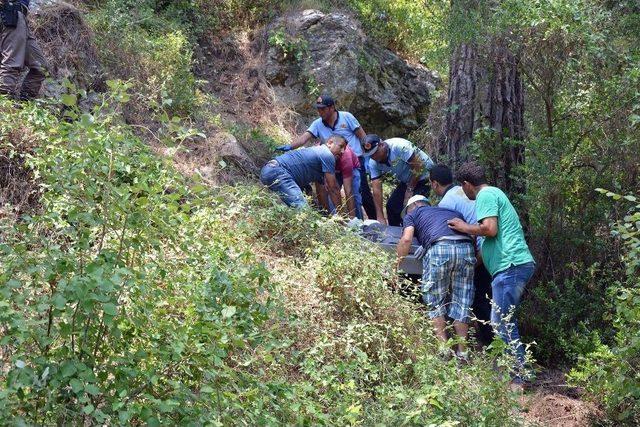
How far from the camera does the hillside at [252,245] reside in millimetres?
4277

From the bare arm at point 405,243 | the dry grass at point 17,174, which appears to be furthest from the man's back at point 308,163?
the dry grass at point 17,174

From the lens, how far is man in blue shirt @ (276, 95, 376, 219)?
31.8ft

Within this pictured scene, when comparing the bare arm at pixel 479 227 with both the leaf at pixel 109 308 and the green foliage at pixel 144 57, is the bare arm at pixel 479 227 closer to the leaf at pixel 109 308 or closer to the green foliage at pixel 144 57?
the leaf at pixel 109 308

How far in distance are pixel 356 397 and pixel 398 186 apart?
4.15 m

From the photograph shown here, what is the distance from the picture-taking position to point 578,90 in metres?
8.64

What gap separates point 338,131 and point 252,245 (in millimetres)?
2731

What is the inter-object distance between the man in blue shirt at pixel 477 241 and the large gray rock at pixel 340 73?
4.82 m

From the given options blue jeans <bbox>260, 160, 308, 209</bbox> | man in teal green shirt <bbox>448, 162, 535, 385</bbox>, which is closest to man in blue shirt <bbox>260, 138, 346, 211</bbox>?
blue jeans <bbox>260, 160, 308, 209</bbox>

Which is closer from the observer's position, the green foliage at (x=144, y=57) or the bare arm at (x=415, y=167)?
the bare arm at (x=415, y=167)

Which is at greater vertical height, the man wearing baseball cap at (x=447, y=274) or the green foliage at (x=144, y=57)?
the green foliage at (x=144, y=57)

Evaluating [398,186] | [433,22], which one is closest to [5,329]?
[398,186]

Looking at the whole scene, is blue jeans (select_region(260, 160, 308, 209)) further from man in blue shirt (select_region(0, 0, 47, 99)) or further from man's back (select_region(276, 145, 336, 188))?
man in blue shirt (select_region(0, 0, 47, 99))

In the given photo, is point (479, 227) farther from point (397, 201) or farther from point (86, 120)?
point (86, 120)

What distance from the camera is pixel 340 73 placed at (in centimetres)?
1297
